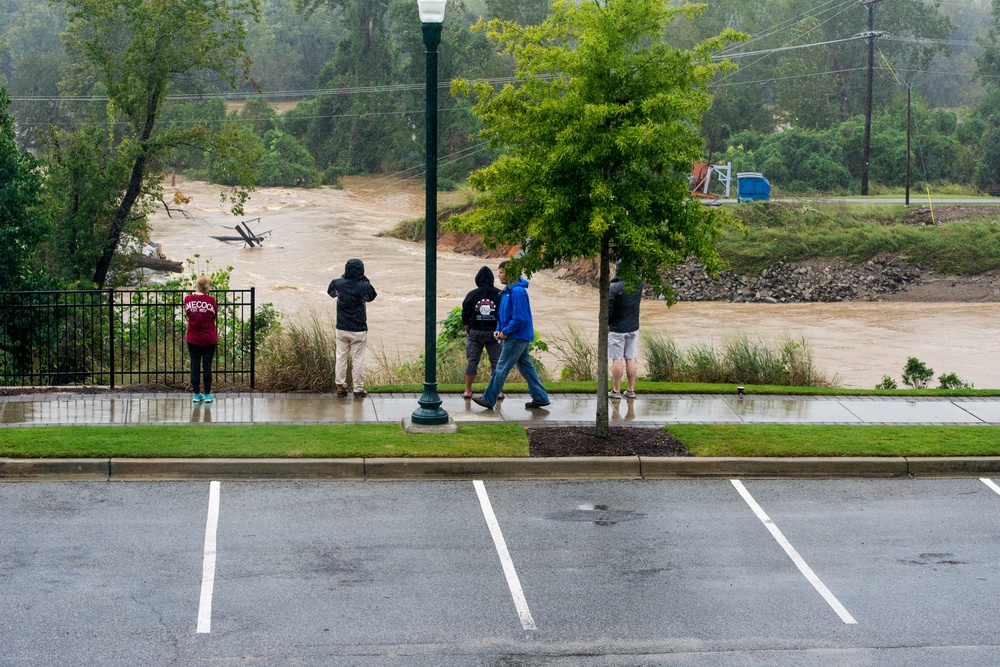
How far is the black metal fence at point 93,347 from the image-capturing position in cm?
1470

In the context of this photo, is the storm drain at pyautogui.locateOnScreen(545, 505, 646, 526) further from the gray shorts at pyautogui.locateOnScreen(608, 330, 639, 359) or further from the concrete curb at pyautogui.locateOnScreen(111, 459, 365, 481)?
the gray shorts at pyautogui.locateOnScreen(608, 330, 639, 359)

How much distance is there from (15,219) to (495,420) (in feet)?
29.3

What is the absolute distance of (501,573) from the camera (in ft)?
26.7

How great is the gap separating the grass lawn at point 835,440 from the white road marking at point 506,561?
2381mm

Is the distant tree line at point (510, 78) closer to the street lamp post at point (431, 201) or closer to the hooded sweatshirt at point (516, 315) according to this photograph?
the hooded sweatshirt at point (516, 315)

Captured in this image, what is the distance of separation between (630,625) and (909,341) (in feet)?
86.6

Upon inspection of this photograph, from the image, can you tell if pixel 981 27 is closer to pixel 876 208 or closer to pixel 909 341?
pixel 876 208

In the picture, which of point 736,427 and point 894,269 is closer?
point 736,427

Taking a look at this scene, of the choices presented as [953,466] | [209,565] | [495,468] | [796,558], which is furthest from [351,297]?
[953,466]

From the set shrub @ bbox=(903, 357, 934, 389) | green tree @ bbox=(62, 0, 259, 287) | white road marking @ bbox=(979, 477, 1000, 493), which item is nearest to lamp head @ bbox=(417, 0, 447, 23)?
white road marking @ bbox=(979, 477, 1000, 493)

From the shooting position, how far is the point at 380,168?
7375 cm

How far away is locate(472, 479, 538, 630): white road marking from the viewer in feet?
24.2

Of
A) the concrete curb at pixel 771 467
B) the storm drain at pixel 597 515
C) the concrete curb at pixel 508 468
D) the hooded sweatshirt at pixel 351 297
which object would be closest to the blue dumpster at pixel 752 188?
the hooded sweatshirt at pixel 351 297

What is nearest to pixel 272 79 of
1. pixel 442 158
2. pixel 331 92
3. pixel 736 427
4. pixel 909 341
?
pixel 331 92
